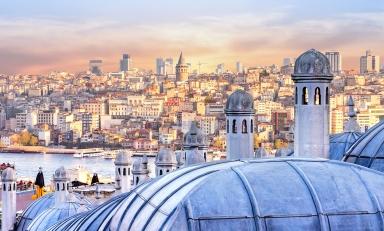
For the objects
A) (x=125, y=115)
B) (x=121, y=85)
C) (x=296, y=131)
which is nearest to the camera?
(x=296, y=131)

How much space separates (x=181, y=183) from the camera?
247 centimetres

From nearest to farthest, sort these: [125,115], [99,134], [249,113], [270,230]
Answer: [270,230], [249,113], [99,134], [125,115]

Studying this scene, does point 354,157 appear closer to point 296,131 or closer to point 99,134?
point 296,131

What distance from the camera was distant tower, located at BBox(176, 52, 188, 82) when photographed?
58.7m

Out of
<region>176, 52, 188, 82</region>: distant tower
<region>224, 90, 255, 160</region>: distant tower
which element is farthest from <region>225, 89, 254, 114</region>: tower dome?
<region>176, 52, 188, 82</region>: distant tower

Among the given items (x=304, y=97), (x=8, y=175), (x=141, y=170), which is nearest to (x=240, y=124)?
(x=304, y=97)

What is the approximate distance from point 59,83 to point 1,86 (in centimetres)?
378

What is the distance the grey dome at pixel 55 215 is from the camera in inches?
229

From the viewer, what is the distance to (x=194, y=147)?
515cm

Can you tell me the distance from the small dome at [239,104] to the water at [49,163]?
26.8 meters

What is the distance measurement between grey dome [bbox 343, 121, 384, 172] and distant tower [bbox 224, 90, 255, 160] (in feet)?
2.78

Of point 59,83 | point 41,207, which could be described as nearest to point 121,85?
point 59,83

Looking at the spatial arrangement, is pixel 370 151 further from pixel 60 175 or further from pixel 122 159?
pixel 60 175

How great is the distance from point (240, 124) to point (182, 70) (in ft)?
179
